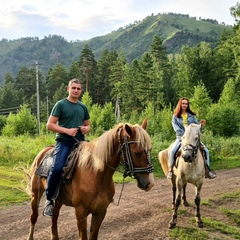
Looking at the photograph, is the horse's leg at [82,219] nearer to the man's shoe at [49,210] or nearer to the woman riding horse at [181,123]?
the man's shoe at [49,210]

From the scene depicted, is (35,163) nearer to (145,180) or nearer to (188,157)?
(145,180)

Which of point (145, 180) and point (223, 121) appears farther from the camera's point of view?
point (223, 121)

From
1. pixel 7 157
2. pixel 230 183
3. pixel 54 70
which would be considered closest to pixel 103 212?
pixel 230 183

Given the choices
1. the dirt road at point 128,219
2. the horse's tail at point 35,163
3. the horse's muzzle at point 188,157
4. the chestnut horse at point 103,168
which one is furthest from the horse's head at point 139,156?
the horse's muzzle at point 188,157

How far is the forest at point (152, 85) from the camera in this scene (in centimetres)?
3186

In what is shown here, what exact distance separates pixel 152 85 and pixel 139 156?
5161 centimetres

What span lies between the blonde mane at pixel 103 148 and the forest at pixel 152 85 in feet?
75.7

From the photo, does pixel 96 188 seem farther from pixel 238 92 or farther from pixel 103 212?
pixel 238 92

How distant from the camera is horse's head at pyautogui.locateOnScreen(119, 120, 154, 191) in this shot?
424cm

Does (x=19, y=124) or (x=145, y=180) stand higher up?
(x=145, y=180)

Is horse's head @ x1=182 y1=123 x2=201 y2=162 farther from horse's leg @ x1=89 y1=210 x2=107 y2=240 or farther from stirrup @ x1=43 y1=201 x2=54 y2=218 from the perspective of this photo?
stirrup @ x1=43 y1=201 x2=54 y2=218

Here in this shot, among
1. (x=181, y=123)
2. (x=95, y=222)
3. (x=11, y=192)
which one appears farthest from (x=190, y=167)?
(x=11, y=192)

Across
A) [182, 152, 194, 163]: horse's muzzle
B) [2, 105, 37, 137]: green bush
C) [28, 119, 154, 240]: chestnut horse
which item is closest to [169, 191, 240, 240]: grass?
[182, 152, 194, 163]: horse's muzzle

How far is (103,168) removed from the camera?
15.1 ft
